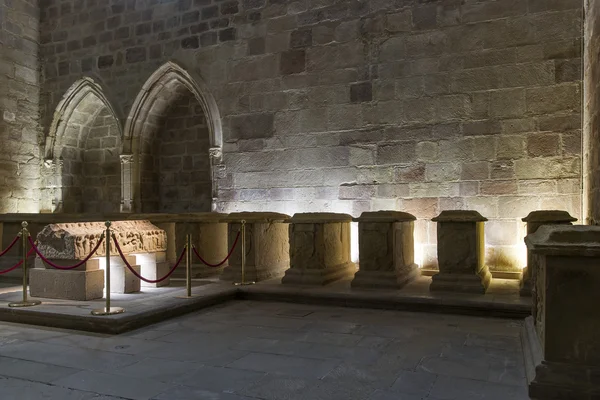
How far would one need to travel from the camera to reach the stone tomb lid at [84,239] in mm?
4992

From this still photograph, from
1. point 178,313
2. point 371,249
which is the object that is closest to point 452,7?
point 371,249

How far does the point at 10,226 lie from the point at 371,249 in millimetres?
5210

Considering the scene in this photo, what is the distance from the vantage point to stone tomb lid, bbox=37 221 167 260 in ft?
16.4

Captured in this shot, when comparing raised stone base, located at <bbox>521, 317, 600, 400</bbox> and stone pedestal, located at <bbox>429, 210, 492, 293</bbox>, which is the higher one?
stone pedestal, located at <bbox>429, 210, 492, 293</bbox>

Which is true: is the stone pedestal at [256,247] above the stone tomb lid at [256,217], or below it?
below

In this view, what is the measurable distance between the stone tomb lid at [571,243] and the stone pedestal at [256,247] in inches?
149

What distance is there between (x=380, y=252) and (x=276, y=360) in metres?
2.62

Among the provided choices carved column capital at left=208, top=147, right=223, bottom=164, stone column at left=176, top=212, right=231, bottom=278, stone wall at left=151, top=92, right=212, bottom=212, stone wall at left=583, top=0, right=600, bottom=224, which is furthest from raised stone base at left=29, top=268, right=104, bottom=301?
stone wall at left=583, top=0, right=600, bottom=224

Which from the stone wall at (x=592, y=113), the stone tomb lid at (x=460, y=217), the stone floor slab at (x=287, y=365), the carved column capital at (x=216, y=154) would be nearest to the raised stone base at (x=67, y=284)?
→ the stone floor slab at (x=287, y=365)

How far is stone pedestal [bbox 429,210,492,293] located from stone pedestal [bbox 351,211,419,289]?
45 cm

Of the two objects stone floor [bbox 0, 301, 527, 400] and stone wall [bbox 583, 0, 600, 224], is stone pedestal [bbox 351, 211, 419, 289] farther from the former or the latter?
stone wall [bbox 583, 0, 600, 224]

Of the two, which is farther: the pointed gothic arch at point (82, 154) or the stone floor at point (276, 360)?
the pointed gothic arch at point (82, 154)

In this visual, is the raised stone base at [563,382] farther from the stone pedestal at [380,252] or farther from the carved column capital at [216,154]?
the carved column capital at [216,154]

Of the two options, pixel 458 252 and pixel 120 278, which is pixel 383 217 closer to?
pixel 458 252
